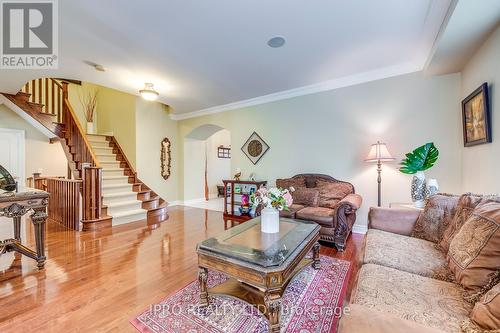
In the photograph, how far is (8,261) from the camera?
260 centimetres

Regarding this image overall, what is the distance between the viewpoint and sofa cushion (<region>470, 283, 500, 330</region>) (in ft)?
2.80

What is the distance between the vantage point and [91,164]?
4.55 m

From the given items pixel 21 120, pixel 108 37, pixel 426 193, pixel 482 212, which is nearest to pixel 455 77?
pixel 426 193

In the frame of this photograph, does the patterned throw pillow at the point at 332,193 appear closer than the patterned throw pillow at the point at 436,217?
No

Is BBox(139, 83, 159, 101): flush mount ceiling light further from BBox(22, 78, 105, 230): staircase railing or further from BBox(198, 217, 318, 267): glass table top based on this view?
BBox(198, 217, 318, 267): glass table top

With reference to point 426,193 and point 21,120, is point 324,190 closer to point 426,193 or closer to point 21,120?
point 426,193

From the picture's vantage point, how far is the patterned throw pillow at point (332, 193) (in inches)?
141

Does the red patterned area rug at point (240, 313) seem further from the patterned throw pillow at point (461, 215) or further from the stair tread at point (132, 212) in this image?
the stair tread at point (132, 212)

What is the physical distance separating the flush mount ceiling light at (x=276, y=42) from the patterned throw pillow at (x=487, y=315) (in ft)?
9.31

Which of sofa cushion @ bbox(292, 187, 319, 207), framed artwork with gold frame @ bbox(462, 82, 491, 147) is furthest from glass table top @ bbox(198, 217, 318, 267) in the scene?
framed artwork with gold frame @ bbox(462, 82, 491, 147)

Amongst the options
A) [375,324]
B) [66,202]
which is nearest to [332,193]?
[375,324]

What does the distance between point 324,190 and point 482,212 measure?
2.37 metres

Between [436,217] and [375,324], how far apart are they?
1.81 metres

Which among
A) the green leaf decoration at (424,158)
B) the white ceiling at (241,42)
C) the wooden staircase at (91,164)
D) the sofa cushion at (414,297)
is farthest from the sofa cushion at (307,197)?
the wooden staircase at (91,164)
